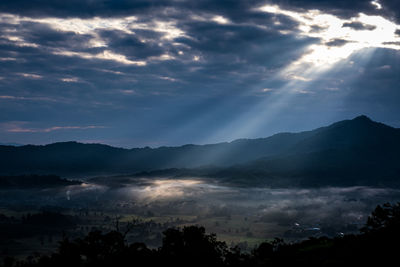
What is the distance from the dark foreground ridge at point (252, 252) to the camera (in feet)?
208

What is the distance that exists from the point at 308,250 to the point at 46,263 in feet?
216

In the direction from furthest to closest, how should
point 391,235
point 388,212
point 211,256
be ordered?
point 211,256, point 388,212, point 391,235

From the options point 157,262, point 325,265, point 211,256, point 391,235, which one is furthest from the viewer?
point 211,256

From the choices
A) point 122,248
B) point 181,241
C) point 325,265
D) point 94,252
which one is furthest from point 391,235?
point 94,252

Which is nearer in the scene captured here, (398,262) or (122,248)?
(398,262)

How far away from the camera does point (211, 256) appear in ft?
333

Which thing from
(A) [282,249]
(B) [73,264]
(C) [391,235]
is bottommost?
(B) [73,264]

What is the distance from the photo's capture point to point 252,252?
336 ft

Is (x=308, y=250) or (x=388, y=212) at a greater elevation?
(x=388, y=212)

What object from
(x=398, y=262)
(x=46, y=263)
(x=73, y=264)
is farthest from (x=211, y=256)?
(x=398, y=262)

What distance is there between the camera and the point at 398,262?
184ft

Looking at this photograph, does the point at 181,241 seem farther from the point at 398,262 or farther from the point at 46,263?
the point at 398,262

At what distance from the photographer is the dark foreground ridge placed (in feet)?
208

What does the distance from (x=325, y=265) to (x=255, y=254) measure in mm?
36721
